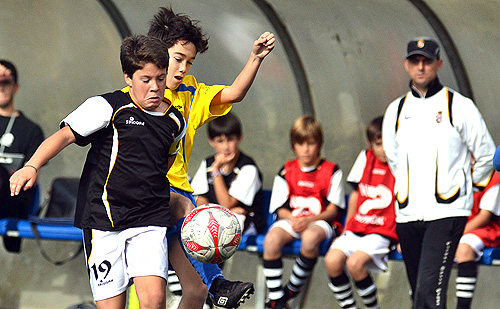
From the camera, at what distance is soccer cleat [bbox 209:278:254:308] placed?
4062 mm

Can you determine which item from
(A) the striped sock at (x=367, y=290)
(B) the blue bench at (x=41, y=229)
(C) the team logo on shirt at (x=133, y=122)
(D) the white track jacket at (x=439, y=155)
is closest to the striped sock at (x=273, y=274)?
(A) the striped sock at (x=367, y=290)

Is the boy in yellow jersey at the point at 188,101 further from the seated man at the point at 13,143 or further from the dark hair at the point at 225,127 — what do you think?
the seated man at the point at 13,143

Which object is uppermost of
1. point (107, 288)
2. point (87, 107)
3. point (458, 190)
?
point (87, 107)

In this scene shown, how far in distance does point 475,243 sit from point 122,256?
9.42ft

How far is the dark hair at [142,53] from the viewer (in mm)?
3895

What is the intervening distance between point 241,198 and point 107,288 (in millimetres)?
2878

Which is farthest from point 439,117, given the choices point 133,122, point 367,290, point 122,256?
point 122,256

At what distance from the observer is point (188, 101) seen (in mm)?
4402

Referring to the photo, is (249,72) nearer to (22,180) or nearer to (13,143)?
(22,180)

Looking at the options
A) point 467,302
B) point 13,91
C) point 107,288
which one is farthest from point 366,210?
point 13,91

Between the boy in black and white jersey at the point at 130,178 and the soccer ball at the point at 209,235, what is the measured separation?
123mm

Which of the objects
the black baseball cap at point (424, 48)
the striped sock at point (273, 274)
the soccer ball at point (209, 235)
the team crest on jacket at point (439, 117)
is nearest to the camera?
the soccer ball at point (209, 235)

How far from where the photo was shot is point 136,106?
13.1 ft

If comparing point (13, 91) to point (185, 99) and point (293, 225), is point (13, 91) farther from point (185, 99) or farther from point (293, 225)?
point (185, 99)
